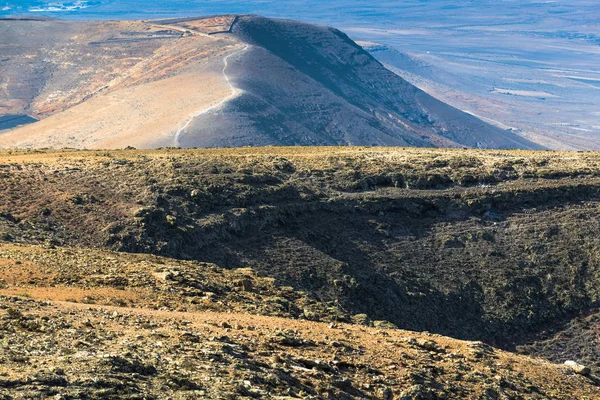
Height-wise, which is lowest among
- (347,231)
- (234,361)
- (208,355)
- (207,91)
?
(207,91)

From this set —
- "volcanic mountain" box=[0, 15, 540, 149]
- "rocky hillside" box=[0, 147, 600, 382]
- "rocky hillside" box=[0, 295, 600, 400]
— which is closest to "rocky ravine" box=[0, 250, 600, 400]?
"rocky hillside" box=[0, 295, 600, 400]

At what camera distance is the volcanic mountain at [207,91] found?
289ft

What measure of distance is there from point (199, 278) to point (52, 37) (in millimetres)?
118258

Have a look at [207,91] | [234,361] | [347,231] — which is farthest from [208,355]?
[207,91]

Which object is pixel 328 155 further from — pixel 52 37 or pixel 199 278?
pixel 52 37

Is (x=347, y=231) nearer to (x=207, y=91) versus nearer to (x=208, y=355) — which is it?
(x=208, y=355)

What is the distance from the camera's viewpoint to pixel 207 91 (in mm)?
99000

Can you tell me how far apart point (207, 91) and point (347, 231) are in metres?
69.0

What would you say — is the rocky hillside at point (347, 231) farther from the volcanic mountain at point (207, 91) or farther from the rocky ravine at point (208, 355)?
the volcanic mountain at point (207, 91)

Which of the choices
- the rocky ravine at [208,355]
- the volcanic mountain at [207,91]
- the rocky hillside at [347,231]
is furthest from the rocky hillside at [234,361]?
the volcanic mountain at [207,91]

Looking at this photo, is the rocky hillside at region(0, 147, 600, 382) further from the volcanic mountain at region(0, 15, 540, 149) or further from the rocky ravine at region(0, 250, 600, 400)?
the volcanic mountain at region(0, 15, 540, 149)

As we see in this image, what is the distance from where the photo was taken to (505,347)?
29109 mm

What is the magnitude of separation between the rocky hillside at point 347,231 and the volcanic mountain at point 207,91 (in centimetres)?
4358

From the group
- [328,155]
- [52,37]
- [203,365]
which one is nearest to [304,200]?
[328,155]
